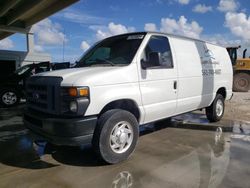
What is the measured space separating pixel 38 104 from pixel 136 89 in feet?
5.61

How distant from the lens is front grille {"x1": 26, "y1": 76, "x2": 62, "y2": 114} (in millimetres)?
4115

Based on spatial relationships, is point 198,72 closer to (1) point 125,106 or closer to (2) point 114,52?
(2) point 114,52

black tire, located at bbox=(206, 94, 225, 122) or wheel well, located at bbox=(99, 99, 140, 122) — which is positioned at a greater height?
wheel well, located at bbox=(99, 99, 140, 122)

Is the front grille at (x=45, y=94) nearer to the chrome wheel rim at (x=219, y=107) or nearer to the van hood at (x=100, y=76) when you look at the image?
the van hood at (x=100, y=76)

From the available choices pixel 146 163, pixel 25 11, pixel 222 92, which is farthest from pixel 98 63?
pixel 25 11

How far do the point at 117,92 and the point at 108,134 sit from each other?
0.70 meters

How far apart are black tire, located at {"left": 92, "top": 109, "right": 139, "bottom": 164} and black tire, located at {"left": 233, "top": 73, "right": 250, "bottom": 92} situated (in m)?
16.0

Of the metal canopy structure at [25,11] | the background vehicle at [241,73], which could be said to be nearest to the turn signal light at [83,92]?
the metal canopy structure at [25,11]

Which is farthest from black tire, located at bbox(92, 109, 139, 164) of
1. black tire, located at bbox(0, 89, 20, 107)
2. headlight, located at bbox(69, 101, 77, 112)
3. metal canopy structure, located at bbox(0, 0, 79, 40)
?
metal canopy structure, located at bbox(0, 0, 79, 40)

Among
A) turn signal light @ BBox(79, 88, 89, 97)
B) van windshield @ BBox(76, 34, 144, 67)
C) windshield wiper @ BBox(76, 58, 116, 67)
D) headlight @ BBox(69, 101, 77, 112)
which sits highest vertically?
van windshield @ BBox(76, 34, 144, 67)

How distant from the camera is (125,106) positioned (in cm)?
478

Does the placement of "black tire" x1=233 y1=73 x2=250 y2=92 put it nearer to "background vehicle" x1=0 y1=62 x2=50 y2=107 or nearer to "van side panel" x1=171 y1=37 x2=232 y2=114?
"van side panel" x1=171 y1=37 x2=232 y2=114

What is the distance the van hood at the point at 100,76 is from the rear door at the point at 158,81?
293mm

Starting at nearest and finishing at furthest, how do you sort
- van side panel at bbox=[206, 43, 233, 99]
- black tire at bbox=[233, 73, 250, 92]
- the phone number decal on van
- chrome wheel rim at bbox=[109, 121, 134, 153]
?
chrome wheel rim at bbox=[109, 121, 134, 153] → the phone number decal on van → van side panel at bbox=[206, 43, 233, 99] → black tire at bbox=[233, 73, 250, 92]
